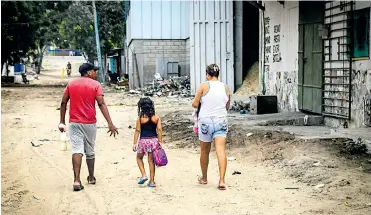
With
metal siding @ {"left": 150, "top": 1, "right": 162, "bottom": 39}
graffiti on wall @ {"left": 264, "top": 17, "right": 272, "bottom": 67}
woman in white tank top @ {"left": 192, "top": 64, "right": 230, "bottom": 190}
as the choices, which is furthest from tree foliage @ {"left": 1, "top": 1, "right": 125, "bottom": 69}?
woman in white tank top @ {"left": 192, "top": 64, "right": 230, "bottom": 190}

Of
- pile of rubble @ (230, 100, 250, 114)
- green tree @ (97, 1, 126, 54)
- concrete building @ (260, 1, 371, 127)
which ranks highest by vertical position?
green tree @ (97, 1, 126, 54)

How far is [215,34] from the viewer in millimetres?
21922

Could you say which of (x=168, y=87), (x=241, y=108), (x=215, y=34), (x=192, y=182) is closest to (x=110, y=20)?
(x=168, y=87)

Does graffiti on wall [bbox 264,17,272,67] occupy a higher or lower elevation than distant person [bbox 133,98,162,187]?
higher

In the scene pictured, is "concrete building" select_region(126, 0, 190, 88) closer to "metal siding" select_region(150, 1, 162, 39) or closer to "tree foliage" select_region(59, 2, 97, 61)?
"metal siding" select_region(150, 1, 162, 39)

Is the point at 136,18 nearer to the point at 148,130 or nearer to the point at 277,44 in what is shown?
the point at 277,44

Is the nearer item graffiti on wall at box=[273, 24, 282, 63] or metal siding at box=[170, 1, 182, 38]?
graffiti on wall at box=[273, 24, 282, 63]

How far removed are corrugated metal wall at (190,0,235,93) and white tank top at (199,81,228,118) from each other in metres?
14.9

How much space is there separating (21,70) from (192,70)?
42.4 m

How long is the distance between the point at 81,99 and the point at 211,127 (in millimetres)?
1773

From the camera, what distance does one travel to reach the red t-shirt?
23.2ft

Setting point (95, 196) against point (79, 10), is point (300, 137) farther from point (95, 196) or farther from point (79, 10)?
point (79, 10)

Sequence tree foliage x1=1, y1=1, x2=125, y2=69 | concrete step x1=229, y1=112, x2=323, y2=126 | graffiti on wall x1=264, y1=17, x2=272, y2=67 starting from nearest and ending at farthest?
concrete step x1=229, y1=112, x2=323, y2=126
graffiti on wall x1=264, y1=17, x2=272, y2=67
tree foliage x1=1, y1=1, x2=125, y2=69

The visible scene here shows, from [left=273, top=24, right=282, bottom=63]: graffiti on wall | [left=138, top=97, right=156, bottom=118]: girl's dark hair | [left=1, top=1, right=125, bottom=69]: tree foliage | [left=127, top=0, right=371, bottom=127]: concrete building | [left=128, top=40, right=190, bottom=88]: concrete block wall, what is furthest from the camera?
[left=1, top=1, right=125, bottom=69]: tree foliage
